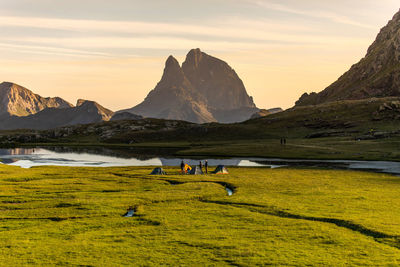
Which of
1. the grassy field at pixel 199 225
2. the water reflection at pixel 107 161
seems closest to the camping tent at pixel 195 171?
the grassy field at pixel 199 225

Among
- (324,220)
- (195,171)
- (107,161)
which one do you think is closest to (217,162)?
(107,161)

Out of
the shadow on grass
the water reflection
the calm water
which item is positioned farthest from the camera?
the water reflection

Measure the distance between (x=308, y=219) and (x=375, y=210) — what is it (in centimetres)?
941

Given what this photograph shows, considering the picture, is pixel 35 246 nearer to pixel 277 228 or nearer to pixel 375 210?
pixel 277 228

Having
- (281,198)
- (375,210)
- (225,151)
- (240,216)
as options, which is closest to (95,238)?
(240,216)

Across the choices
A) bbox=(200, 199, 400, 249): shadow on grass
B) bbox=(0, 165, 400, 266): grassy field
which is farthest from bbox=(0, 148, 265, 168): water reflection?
bbox=(200, 199, 400, 249): shadow on grass

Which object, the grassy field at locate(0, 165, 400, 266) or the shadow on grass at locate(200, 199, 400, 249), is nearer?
the grassy field at locate(0, 165, 400, 266)

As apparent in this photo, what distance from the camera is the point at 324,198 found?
51000mm

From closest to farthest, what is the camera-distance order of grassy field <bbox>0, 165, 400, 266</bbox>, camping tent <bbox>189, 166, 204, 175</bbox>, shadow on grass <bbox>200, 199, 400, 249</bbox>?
grassy field <bbox>0, 165, 400, 266</bbox> → shadow on grass <bbox>200, 199, 400, 249</bbox> → camping tent <bbox>189, 166, 204, 175</bbox>

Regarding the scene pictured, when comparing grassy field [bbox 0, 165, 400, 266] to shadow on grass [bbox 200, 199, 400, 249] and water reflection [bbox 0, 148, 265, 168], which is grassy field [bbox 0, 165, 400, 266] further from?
water reflection [bbox 0, 148, 265, 168]

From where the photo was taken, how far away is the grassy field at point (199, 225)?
1088 inches

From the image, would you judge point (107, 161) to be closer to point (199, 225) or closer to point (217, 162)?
point (217, 162)

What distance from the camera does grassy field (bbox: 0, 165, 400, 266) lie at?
27625mm

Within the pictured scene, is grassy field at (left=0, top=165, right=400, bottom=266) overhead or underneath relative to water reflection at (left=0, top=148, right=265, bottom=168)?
underneath
